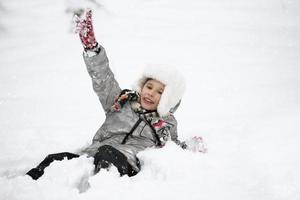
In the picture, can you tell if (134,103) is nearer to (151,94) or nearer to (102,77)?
(151,94)

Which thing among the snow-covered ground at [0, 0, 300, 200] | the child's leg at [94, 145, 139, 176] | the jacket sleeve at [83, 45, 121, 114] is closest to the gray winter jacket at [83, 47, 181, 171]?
the jacket sleeve at [83, 45, 121, 114]

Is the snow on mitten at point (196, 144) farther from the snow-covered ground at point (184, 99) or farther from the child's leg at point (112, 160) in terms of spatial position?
the child's leg at point (112, 160)

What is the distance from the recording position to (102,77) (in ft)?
9.42

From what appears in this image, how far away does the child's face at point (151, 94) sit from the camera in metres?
2.91

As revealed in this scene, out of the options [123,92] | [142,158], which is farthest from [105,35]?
[142,158]

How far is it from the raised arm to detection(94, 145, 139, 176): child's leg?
91cm

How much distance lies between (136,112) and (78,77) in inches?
89.5

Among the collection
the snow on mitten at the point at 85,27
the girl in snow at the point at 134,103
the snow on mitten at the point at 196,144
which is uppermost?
the snow on mitten at the point at 85,27

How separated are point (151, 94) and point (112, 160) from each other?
100 cm

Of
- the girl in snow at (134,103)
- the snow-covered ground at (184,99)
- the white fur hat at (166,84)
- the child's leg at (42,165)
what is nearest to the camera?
the snow-covered ground at (184,99)

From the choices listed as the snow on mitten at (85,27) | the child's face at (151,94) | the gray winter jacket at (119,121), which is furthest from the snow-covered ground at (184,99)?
the snow on mitten at (85,27)

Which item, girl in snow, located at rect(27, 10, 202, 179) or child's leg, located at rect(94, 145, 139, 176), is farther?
girl in snow, located at rect(27, 10, 202, 179)

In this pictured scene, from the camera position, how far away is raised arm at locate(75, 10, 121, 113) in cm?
265

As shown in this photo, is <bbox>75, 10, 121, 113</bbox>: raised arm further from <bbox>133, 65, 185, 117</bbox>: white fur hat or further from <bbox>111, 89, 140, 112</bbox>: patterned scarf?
<bbox>133, 65, 185, 117</bbox>: white fur hat
